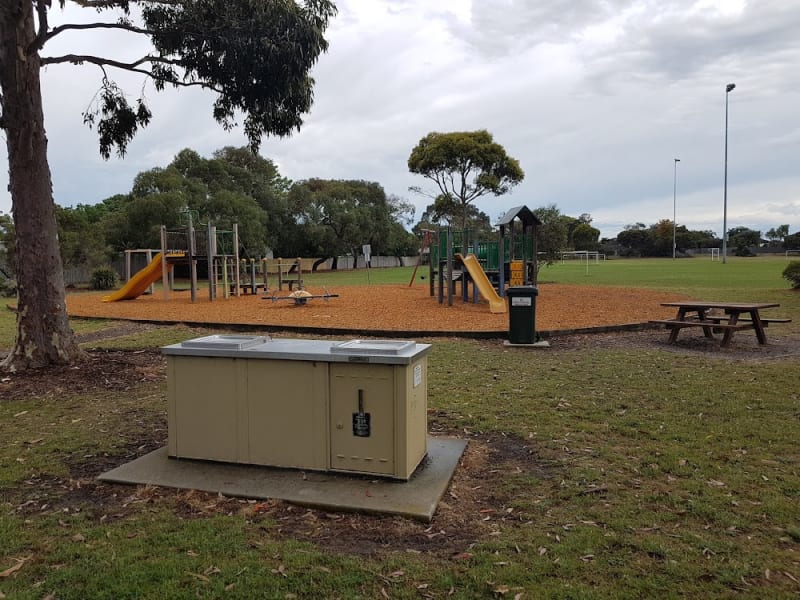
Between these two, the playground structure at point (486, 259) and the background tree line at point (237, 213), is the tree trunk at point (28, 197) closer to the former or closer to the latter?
the playground structure at point (486, 259)

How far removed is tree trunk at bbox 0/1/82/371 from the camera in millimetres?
7609

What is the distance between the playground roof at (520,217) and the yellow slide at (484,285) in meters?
2.18

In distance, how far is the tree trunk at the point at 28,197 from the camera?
761cm

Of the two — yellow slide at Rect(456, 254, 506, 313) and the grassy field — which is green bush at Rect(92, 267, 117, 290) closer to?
yellow slide at Rect(456, 254, 506, 313)

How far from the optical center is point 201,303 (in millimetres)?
19438

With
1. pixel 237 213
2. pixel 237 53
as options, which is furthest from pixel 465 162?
pixel 237 53

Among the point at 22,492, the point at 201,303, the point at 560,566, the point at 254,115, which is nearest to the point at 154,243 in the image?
the point at 201,303

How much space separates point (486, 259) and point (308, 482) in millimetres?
16459

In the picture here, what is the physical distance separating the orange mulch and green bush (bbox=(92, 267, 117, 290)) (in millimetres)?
9588

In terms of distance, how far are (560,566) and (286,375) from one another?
2.06 m

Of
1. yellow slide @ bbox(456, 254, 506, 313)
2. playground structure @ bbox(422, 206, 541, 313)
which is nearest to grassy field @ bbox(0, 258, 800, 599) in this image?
yellow slide @ bbox(456, 254, 506, 313)

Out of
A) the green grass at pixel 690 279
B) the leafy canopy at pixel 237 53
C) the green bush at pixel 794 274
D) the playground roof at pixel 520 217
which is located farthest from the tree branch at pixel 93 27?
the green bush at pixel 794 274

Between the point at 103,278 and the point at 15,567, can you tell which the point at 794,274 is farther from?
the point at 103,278

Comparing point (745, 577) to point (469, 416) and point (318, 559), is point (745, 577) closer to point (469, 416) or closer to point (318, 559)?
point (318, 559)
